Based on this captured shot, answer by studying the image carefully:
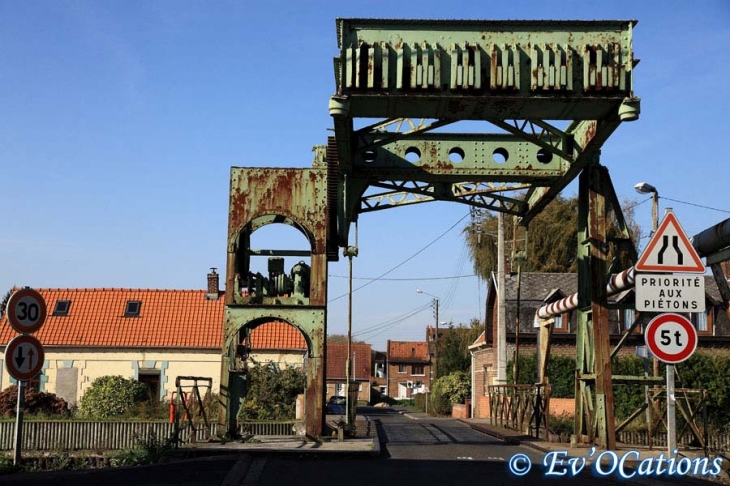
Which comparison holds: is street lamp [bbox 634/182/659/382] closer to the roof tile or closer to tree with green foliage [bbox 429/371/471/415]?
the roof tile

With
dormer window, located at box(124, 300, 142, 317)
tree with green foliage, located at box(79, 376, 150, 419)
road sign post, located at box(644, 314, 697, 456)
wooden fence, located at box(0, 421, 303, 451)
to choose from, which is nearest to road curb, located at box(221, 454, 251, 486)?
road sign post, located at box(644, 314, 697, 456)

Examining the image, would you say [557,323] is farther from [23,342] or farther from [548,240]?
[23,342]

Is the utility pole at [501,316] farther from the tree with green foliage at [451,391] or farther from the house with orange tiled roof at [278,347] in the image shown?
the tree with green foliage at [451,391]

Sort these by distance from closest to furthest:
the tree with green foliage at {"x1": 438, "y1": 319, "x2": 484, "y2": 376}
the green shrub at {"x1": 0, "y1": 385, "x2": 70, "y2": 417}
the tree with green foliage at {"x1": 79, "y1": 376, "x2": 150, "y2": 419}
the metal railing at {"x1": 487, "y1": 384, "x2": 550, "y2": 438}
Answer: the metal railing at {"x1": 487, "y1": 384, "x2": 550, "y2": 438} < the green shrub at {"x1": 0, "y1": 385, "x2": 70, "y2": 417} < the tree with green foliage at {"x1": 79, "y1": 376, "x2": 150, "y2": 419} < the tree with green foliage at {"x1": 438, "y1": 319, "x2": 484, "y2": 376}

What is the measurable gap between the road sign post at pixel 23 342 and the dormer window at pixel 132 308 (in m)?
27.8

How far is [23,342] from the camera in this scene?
12281mm

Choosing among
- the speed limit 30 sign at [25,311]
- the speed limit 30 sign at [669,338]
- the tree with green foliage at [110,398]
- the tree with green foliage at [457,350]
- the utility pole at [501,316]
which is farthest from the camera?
the tree with green foliage at [457,350]

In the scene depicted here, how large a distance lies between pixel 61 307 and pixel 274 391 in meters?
14.9

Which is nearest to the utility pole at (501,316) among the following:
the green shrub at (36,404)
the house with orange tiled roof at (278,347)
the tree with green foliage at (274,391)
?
the house with orange tiled roof at (278,347)

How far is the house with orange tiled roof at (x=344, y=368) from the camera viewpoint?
261 ft

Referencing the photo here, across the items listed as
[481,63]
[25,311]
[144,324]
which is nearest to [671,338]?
[481,63]

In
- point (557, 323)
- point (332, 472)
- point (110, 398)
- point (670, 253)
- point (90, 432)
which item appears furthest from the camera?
point (557, 323)

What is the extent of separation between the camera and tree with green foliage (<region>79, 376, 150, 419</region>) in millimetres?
31938

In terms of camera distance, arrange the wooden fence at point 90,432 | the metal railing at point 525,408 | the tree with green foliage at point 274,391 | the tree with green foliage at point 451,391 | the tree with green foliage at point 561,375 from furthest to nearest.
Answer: the tree with green foliage at point 451,391 → the tree with green foliage at point 561,375 → the tree with green foliage at point 274,391 → the wooden fence at point 90,432 → the metal railing at point 525,408
